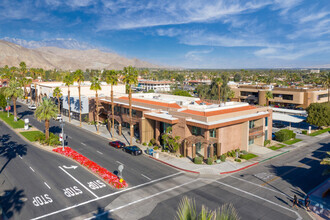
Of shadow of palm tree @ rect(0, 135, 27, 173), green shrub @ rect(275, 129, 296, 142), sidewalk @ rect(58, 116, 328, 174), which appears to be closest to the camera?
sidewalk @ rect(58, 116, 328, 174)

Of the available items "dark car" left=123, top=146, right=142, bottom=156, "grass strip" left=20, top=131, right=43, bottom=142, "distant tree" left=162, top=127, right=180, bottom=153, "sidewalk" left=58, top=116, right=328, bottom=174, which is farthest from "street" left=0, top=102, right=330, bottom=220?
"grass strip" left=20, top=131, right=43, bottom=142

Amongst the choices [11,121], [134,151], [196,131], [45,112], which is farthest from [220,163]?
[11,121]

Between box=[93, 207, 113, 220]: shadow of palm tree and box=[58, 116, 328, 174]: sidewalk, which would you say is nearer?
box=[93, 207, 113, 220]: shadow of palm tree

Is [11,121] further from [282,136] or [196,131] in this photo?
[282,136]

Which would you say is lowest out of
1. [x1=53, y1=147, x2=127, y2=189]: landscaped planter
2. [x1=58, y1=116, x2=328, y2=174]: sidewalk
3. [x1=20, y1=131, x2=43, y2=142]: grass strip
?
[x1=58, y1=116, x2=328, y2=174]: sidewalk

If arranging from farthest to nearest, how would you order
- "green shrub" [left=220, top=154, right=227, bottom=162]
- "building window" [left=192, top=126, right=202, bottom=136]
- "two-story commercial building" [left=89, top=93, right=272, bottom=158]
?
"building window" [left=192, top=126, right=202, bottom=136], "two-story commercial building" [left=89, top=93, right=272, bottom=158], "green shrub" [left=220, top=154, right=227, bottom=162]

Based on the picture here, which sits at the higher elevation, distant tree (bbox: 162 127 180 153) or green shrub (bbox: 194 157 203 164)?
distant tree (bbox: 162 127 180 153)

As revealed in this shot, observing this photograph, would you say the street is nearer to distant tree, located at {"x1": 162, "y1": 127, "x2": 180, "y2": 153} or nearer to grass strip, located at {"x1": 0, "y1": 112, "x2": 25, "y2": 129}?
distant tree, located at {"x1": 162, "y1": 127, "x2": 180, "y2": 153}

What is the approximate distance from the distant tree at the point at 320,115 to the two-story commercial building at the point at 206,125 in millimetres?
18562

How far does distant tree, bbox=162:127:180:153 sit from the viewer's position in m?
39.5

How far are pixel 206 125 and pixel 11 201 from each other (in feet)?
81.4

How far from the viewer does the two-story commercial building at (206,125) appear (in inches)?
1489

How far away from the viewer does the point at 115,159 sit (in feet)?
126

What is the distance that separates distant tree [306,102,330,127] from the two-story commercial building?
1856cm
